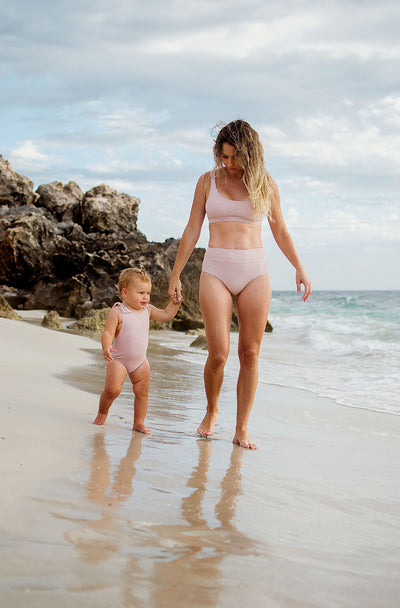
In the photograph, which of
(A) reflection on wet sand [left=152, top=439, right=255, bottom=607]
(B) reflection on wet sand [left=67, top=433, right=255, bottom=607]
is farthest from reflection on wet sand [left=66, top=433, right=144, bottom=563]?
(A) reflection on wet sand [left=152, top=439, right=255, bottom=607]

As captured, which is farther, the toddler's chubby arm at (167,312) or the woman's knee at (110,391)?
the toddler's chubby arm at (167,312)

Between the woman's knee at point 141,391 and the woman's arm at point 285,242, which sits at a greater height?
the woman's arm at point 285,242

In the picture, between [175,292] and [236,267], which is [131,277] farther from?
[236,267]

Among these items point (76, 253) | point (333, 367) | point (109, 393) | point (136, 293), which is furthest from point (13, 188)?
point (109, 393)

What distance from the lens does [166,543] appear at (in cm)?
200

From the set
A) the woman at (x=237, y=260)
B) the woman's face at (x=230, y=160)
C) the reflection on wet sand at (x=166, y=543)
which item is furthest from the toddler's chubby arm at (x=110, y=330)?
the woman's face at (x=230, y=160)

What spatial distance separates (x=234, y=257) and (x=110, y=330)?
91cm

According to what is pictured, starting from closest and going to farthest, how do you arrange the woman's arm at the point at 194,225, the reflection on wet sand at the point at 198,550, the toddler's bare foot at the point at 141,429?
1. the reflection on wet sand at the point at 198,550
2. the toddler's bare foot at the point at 141,429
3. the woman's arm at the point at 194,225

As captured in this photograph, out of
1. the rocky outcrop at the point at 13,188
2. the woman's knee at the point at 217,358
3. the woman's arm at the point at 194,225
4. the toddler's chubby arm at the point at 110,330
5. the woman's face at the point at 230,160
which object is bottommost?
the woman's knee at the point at 217,358

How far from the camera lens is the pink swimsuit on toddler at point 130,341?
388cm

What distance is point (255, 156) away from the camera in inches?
157

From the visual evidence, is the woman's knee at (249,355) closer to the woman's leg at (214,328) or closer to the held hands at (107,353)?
the woman's leg at (214,328)

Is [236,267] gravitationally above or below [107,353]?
above

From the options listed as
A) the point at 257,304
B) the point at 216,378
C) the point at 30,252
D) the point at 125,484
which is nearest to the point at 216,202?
the point at 257,304
